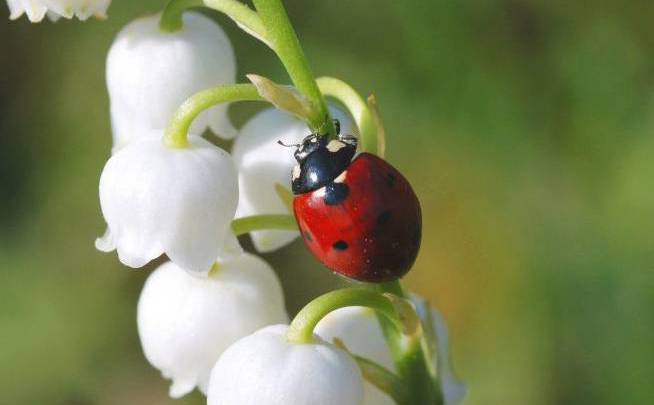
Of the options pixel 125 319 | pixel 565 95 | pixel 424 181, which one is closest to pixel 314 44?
pixel 424 181

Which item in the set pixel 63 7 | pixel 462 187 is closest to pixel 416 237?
pixel 63 7

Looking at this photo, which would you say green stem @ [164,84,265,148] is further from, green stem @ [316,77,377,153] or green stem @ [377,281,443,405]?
green stem @ [377,281,443,405]

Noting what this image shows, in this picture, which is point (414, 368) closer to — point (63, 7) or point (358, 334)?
point (358, 334)

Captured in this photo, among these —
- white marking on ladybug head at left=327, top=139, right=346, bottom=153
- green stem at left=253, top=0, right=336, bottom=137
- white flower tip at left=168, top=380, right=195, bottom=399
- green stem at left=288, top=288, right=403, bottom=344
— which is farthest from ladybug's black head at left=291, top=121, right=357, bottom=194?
white flower tip at left=168, top=380, right=195, bottom=399

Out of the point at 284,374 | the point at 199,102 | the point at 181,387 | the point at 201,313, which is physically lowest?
the point at 181,387

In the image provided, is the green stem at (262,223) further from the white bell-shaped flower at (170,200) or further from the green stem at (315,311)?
the green stem at (315,311)
